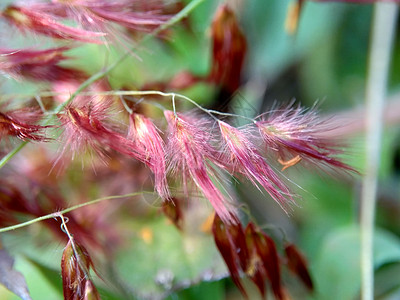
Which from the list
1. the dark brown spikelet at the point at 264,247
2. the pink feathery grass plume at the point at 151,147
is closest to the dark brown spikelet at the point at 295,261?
the dark brown spikelet at the point at 264,247

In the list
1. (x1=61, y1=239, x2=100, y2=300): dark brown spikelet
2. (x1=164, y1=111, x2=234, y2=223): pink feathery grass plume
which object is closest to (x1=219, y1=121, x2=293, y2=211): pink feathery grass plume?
(x1=164, y1=111, x2=234, y2=223): pink feathery grass plume

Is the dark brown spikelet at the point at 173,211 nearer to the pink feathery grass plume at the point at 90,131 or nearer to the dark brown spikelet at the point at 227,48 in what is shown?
the pink feathery grass plume at the point at 90,131

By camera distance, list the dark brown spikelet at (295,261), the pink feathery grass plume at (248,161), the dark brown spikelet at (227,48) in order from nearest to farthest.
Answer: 1. the pink feathery grass plume at (248,161)
2. the dark brown spikelet at (295,261)
3. the dark brown spikelet at (227,48)

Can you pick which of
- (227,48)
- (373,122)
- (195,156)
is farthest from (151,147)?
(373,122)

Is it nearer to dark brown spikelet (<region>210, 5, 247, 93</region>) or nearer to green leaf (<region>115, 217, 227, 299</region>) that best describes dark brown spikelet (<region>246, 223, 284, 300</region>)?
green leaf (<region>115, 217, 227, 299</region>)

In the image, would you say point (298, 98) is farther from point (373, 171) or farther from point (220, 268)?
point (220, 268)
